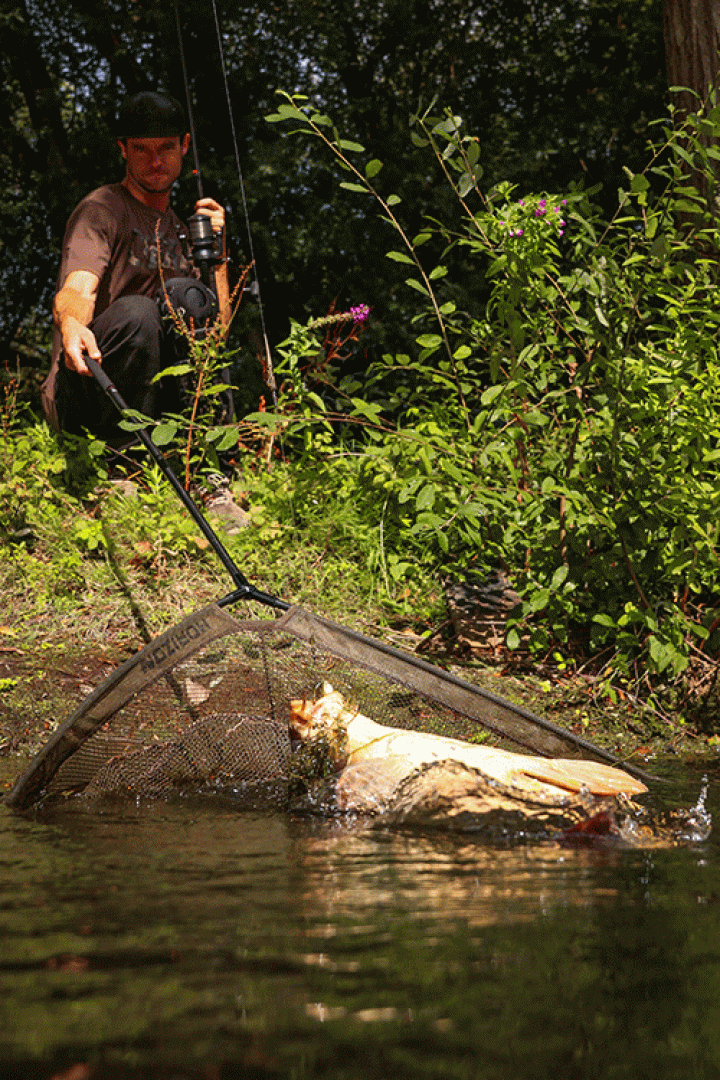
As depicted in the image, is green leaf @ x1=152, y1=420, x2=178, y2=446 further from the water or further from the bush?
the water

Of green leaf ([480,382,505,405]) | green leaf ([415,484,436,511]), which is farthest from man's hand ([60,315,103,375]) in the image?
green leaf ([480,382,505,405])

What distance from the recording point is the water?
1.67 m

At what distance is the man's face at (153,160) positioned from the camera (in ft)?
21.8

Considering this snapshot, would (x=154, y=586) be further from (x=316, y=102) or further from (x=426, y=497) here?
(x=316, y=102)

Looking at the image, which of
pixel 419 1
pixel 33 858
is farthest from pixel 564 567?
pixel 419 1

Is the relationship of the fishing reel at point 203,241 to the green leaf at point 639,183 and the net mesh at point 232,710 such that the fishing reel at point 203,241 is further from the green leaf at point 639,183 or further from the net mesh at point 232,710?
the net mesh at point 232,710

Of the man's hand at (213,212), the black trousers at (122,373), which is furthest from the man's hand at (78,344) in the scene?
the man's hand at (213,212)

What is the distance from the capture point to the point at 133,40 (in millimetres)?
11102

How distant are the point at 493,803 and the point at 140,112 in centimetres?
483

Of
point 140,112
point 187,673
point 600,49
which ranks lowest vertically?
point 187,673

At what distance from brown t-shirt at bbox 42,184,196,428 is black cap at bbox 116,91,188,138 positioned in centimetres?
39

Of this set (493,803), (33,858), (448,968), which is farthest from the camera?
(493,803)

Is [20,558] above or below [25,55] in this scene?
below

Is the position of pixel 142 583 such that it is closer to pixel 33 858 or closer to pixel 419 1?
pixel 33 858
